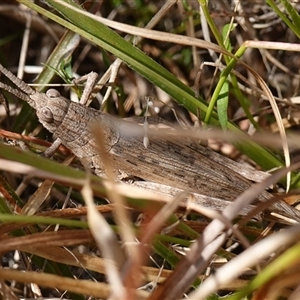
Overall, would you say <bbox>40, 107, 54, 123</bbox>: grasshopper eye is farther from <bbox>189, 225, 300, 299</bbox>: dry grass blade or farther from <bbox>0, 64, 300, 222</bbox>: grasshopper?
<bbox>189, 225, 300, 299</bbox>: dry grass blade

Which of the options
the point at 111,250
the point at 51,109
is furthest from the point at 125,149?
the point at 111,250

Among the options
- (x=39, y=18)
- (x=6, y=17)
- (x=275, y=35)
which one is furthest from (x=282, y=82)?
(x=6, y=17)

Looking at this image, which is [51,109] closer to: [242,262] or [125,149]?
[125,149]

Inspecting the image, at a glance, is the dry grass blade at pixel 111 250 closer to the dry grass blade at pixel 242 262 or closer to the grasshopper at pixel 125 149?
the dry grass blade at pixel 242 262

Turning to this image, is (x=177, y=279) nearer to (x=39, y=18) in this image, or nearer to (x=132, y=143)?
(x=132, y=143)

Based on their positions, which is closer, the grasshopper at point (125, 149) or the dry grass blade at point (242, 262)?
the dry grass blade at point (242, 262)

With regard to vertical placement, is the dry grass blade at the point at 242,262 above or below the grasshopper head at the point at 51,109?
above

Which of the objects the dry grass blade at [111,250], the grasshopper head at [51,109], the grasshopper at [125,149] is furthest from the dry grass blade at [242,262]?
the grasshopper head at [51,109]

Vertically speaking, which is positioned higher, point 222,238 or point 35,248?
point 222,238
